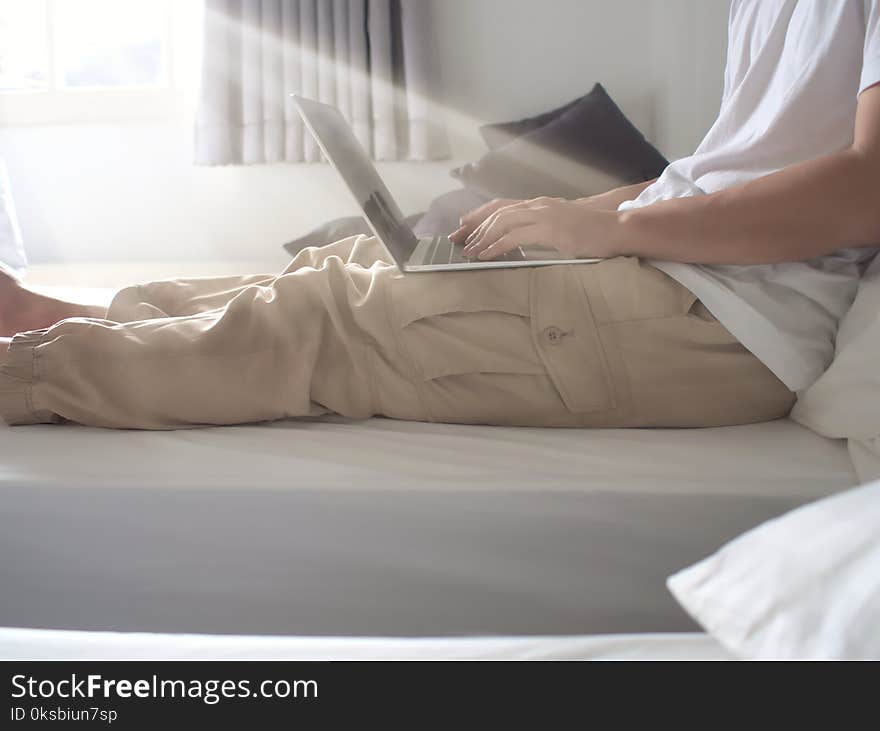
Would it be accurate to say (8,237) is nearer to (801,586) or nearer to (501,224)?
(501,224)

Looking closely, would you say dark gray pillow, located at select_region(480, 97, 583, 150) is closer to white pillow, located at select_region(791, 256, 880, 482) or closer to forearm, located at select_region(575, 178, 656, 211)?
forearm, located at select_region(575, 178, 656, 211)

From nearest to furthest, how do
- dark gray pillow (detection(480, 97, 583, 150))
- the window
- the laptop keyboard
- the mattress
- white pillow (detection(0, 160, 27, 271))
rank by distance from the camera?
1. the mattress
2. the laptop keyboard
3. white pillow (detection(0, 160, 27, 271))
4. dark gray pillow (detection(480, 97, 583, 150))
5. the window

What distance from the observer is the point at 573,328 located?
913 mm

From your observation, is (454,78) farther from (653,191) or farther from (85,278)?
(653,191)

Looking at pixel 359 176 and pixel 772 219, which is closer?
pixel 772 219

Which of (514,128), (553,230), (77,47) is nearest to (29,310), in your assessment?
(553,230)

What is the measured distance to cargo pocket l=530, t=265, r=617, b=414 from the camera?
35.8 inches

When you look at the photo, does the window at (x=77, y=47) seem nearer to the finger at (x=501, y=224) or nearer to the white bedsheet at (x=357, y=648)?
the finger at (x=501, y=224)

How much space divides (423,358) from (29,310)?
0.58 m

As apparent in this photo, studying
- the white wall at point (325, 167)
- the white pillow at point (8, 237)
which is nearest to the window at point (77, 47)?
the white wall at point (325, 167)

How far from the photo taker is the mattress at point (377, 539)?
2.63 ft

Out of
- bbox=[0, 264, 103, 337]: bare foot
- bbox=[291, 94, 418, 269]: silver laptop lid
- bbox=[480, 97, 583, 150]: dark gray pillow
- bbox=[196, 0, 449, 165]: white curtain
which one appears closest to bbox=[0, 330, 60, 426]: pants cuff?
bbox=[0, 264, 103, 337]: bare foot

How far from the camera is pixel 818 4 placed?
3.02 ft
